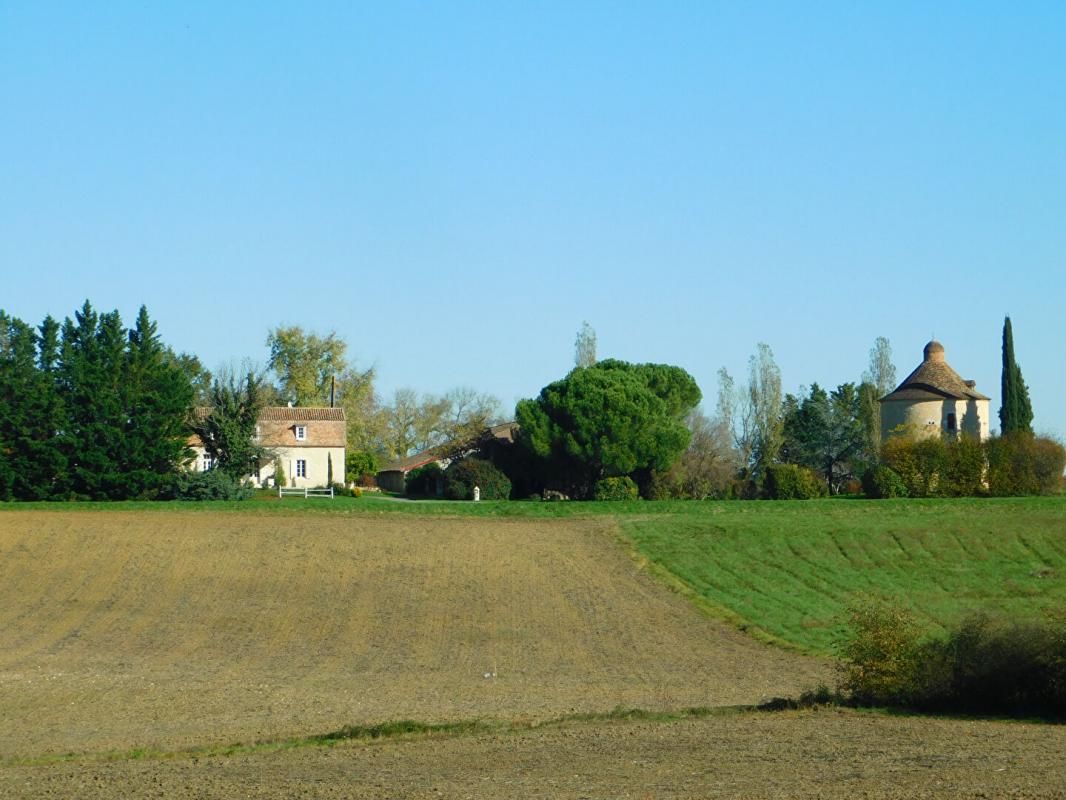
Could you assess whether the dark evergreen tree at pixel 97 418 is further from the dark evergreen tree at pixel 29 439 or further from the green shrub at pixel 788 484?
the green shrub at pixel 788 484

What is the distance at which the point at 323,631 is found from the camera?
30266 millimetres

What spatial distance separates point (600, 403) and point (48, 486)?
2535 cm

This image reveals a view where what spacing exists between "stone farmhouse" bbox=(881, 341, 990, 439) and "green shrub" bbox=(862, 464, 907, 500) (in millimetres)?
15700

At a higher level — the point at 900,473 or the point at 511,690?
the point at 900,473

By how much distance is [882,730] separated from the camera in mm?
17875

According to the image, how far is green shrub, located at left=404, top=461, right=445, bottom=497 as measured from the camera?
70.4 meters

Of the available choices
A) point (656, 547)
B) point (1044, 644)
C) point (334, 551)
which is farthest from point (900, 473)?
point (1044, 644)

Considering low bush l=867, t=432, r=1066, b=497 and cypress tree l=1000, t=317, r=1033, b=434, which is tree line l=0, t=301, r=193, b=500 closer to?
low bush l=867, t=432, r=1066, b=497

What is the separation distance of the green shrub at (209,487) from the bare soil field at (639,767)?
40.1 m

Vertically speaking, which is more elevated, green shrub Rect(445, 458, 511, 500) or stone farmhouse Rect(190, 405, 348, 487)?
stone farmhouse Rect(190, 405, 348, 487)

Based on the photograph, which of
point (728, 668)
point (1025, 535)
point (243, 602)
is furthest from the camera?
point (1025, 535)

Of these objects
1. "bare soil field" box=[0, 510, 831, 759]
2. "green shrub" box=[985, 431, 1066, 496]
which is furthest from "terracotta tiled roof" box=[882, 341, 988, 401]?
"bare soil field" box=[0, 510, 831, 759]

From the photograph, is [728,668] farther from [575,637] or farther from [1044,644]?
[1044,644]

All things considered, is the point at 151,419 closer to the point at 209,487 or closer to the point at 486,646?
the point at 209,487
